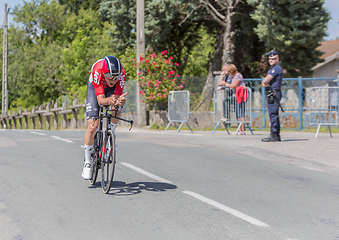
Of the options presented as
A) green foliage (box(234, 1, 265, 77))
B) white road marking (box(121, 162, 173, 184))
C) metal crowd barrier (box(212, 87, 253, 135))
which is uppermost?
green foliage (box(234, 1, 265, 77))

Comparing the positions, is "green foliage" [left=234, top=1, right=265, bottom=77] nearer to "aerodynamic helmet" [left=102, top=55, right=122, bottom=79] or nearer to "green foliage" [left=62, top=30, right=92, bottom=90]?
"green foliage" [left=62, top=30, right=92, bottom=90]

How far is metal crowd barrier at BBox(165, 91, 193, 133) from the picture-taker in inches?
637

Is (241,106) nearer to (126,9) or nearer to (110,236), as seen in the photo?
(110,236)

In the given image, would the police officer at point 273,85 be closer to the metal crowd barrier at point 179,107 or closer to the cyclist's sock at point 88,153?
the metal crowd barrier at point 179,107

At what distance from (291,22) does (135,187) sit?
1588 centimetres

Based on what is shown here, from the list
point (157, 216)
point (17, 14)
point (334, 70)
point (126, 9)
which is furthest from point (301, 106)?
point (17, 14)

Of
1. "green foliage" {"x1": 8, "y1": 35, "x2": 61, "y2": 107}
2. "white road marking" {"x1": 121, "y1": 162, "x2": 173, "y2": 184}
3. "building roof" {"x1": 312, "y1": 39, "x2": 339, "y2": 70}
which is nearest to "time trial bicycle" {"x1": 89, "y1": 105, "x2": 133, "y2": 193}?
"white road marking" {"x1": 121, "y1": 162, "x2": 173, "y2": 184}

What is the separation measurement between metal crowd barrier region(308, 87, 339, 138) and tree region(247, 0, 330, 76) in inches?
274

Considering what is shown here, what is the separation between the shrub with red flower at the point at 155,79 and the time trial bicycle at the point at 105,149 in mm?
12032

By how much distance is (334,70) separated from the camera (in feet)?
104

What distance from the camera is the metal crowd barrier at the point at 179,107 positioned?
53.1 feet

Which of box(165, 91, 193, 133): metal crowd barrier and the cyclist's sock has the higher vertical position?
box(165, 91, 193, 133): metal crowd barrier

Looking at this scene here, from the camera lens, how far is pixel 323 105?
13.4 meters

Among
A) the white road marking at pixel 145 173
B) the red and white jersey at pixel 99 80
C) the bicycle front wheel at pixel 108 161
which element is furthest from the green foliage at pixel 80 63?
the bicycle front wheel at pixel 108 161
